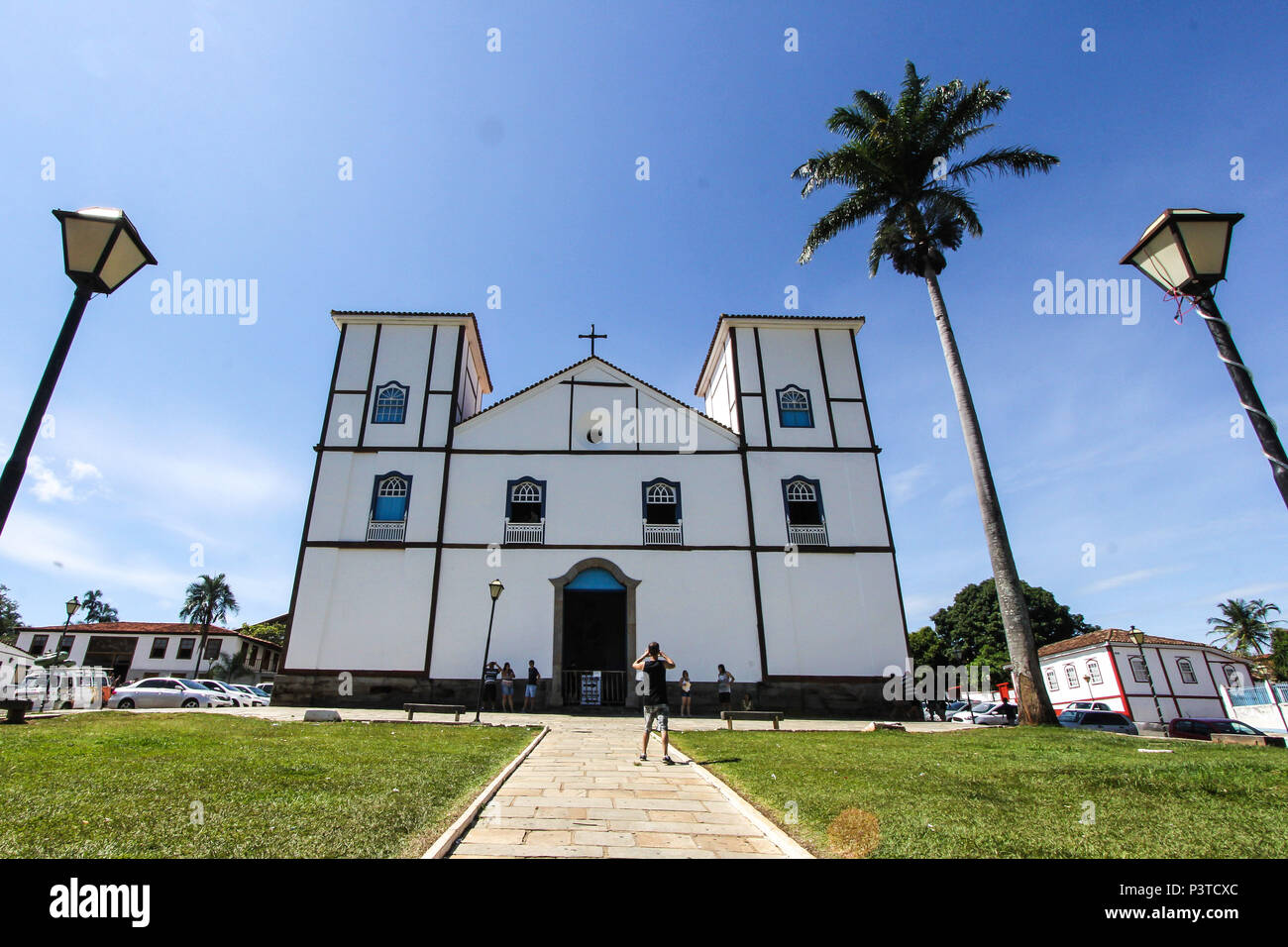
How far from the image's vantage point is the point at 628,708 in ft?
59.8

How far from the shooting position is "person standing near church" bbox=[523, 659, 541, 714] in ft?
58.7

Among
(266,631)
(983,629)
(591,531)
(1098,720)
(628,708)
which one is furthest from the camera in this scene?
(266,631)

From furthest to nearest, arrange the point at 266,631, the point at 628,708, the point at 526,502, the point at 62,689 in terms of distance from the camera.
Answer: the point at 266,631
the point at 526,502
the point at 628,708
the point at 62,689

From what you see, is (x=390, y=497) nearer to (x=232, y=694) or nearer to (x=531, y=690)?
(x=531, y=690)

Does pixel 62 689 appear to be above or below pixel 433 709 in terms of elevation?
above

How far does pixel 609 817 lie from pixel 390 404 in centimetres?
1956

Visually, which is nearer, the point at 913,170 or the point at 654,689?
the point at 654,689

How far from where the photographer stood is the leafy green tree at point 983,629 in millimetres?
50219

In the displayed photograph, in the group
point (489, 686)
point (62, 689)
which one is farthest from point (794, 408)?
point (62, 689)

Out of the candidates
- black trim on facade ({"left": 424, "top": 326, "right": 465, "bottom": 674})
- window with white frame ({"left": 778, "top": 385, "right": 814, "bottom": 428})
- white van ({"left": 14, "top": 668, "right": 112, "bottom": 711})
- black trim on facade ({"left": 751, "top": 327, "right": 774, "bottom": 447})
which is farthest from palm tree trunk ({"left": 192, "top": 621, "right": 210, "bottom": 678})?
window with white frame ({"left": 778, "top": 385, "right": 814, "bottom": 428})

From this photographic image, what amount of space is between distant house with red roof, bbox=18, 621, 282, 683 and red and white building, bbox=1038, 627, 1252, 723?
56848mm

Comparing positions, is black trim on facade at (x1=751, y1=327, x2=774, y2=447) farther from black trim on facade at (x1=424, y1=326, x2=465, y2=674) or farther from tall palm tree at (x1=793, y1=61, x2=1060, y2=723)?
black trim on facade at (x1=424, y1=326, x2=465, y2=674)

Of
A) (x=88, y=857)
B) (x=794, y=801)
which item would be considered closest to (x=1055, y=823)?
(x=794, y=801)
